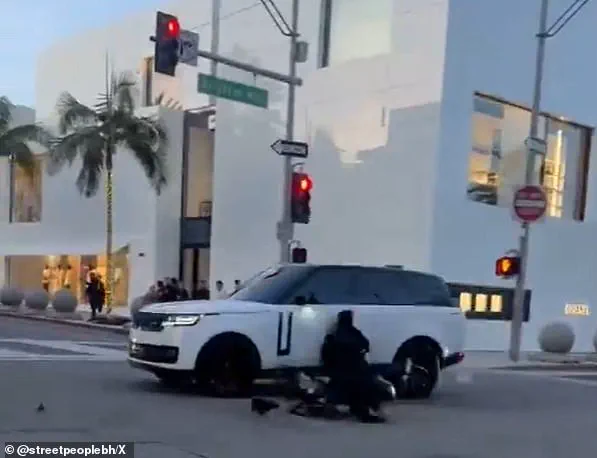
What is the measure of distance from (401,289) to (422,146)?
13856mm

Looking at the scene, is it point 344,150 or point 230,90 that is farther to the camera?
point 344,150

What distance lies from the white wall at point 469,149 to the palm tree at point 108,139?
504 inches

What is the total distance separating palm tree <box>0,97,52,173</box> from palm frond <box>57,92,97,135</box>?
4701 millimetres

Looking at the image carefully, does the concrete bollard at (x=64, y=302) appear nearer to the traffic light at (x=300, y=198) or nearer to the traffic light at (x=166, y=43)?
the traffic light at (x=300, y=198)

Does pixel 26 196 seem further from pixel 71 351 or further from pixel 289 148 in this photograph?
pixel 289 148

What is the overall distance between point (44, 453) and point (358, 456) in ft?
9.73

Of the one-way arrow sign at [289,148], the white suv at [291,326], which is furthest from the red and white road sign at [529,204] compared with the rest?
the white suv at [291,326]

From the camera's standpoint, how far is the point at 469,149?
2870 cm

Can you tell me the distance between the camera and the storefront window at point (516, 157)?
96.4 ft

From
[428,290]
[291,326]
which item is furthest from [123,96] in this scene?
[291,326]

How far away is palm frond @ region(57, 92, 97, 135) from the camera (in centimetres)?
3572

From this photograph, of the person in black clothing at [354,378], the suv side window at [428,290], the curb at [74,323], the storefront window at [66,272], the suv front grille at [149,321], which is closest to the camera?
the person in black clothing at [354,378]

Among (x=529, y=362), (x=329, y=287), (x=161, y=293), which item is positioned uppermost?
(x=329, y=287)

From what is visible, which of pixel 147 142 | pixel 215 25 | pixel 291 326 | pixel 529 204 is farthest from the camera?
pixel 215 25
